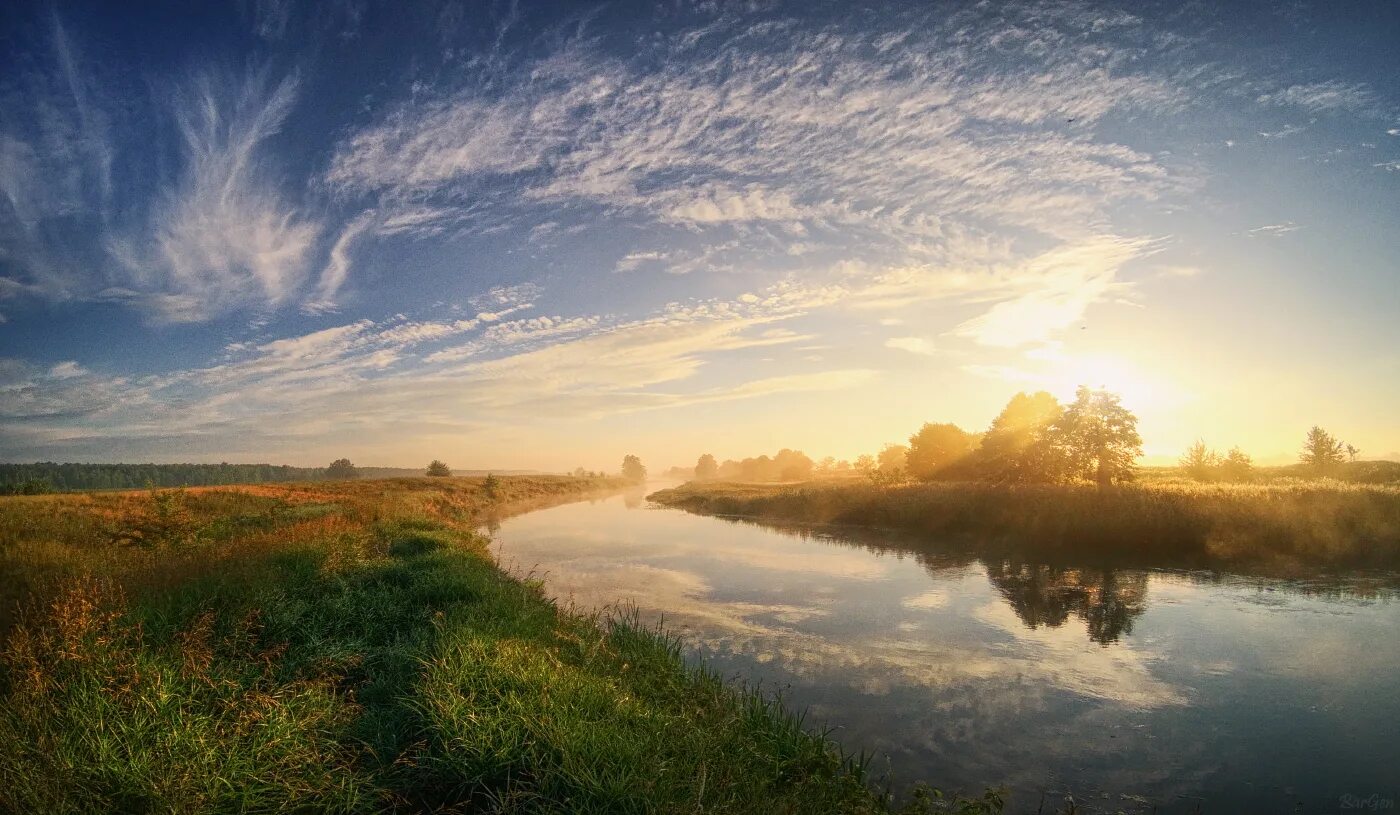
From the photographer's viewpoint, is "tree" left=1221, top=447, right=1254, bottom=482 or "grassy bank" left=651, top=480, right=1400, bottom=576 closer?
"grassy bank" left=651, top=480, right=1400, bottom=576

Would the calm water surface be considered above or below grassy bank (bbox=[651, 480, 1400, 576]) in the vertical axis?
below

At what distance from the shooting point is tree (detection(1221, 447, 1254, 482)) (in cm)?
4288

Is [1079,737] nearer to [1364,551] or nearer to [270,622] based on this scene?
[270,622]

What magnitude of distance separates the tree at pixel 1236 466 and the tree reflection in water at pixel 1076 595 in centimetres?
3537

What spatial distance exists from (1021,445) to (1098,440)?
23.8 ft

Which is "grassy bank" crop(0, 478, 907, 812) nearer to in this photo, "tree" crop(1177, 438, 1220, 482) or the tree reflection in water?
the tree reflection in water

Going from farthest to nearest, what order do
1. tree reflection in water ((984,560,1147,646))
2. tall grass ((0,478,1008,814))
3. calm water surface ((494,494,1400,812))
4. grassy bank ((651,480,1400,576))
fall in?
grassy bank ((651,480,1400,576)) < tree reflection in water ((984,560,1147,646)) < calm water surface ((494,494,1400,812)) < tall grass ((0,478,1008,814))

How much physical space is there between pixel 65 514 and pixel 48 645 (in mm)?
25135

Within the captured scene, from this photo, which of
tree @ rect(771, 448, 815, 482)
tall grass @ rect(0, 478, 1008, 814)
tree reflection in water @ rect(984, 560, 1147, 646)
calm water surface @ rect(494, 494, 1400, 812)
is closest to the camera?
tall grass @ rect(0, 478, 1008, 814)

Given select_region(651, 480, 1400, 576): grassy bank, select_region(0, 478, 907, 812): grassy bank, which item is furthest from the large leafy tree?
select_region(0, 478, 907, 812): grassy bank

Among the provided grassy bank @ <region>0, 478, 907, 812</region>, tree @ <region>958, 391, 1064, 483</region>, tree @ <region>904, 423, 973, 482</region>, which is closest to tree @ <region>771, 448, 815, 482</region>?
tree @ <region>904, 423, 973, 482</region>

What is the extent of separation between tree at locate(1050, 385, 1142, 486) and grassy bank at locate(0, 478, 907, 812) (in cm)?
3786

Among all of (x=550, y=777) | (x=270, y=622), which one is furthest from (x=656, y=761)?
(x=270, y=622)

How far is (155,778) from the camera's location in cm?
430
